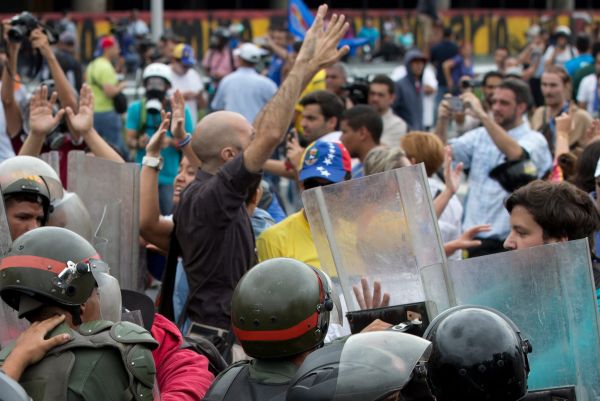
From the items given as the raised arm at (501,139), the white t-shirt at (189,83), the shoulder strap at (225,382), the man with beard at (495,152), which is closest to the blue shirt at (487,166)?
the man with beard at (495,152)

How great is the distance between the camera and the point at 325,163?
4852 mm

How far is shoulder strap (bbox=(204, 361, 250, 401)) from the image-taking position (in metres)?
2.87

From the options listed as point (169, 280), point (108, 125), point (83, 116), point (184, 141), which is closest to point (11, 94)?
point (83, 116)

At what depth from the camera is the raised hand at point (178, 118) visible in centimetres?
525

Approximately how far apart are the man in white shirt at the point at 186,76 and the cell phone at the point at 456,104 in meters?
4.87

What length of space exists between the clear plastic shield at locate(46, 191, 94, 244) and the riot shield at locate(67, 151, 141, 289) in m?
0.22

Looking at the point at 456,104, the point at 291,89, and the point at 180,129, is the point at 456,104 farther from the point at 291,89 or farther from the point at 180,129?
the point at 291,89

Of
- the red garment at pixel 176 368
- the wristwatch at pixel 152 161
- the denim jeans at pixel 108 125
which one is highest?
the wristwatch at pixel 152 161

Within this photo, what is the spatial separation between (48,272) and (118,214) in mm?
1570

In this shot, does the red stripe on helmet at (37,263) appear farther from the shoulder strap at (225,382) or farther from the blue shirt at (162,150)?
the blue shirt at (162,150)

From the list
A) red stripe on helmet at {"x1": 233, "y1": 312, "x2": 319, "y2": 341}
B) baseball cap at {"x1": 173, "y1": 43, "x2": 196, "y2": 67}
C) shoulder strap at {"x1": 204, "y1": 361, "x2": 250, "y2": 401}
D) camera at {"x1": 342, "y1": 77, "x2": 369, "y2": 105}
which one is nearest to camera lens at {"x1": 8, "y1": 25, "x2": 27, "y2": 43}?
camera at {"x1": 342, "y1": 77, "x2": 369, "y2": 105}

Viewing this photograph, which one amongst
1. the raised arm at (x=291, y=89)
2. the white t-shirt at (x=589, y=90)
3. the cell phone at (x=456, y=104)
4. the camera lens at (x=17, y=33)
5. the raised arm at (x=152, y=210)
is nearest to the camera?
the raised arm at (x=291, y=89)

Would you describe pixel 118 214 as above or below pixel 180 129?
below

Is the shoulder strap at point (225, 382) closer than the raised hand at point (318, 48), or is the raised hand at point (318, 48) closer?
the shoulder strap at point (225, 382)
